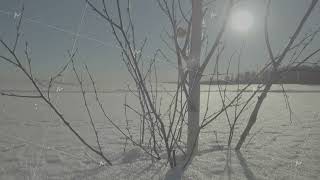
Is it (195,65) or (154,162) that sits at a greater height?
(195,65)

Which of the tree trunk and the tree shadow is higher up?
the tree trunk

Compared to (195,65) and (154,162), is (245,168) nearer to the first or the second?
(154,162)

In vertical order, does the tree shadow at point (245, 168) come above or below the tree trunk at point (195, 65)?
below

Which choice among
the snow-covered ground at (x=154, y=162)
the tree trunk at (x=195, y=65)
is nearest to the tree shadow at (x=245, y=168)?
the snow-covered ground at (x=154, y=162)

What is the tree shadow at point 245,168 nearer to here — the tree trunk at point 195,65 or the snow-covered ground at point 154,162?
the snow-covered ground at point 154,162

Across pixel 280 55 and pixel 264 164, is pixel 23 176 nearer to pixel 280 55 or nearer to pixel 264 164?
pixel 264 164

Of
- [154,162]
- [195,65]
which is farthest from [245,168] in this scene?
[195,65]

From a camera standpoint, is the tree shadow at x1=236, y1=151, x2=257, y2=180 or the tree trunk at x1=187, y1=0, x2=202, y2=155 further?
the tree trunk at x1=187, y1=0, x2=202, y2=155

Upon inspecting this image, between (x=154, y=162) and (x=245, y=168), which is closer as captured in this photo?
(x=245, y=168)

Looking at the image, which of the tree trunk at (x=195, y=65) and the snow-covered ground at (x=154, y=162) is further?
the tree trunk at (x=195, y=65)

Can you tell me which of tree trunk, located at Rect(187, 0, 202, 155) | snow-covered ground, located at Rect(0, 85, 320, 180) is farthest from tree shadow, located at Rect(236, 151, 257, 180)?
tree trunk, located at Rect(187, 0, 202, 155)

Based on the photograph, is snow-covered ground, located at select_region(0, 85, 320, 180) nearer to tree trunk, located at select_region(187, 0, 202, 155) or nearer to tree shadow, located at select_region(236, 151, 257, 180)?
tree shadow, located at select_region(236, 151, 257, 180)

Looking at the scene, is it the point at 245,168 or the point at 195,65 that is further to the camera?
the point at 195,65

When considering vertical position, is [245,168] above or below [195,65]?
below
